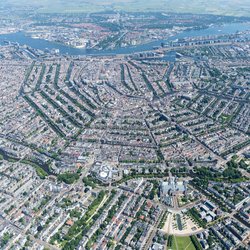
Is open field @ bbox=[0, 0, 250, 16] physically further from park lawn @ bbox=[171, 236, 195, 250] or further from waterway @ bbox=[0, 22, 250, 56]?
park lawn @ bbox=[171, 236, 195, 250]

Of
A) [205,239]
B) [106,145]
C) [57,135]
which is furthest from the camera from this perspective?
[57,135]

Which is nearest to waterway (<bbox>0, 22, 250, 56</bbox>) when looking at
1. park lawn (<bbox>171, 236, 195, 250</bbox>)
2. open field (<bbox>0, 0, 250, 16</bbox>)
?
open field (<bbox>0, 0, 250, 16</bbox>)

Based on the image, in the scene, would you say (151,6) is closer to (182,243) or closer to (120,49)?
(120,49)

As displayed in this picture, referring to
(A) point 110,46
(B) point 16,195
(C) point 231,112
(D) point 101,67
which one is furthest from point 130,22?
(B) point 16,195

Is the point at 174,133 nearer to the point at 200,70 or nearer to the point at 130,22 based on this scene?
the point at 200,70

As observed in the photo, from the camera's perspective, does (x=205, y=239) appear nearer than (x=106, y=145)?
Yes

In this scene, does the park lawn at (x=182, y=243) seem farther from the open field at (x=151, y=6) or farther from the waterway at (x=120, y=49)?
the open field at (x=151, y=6)
